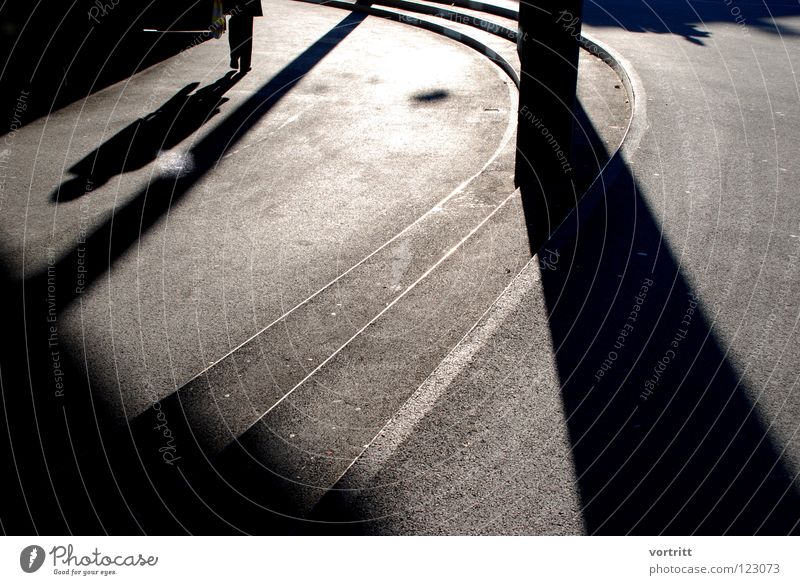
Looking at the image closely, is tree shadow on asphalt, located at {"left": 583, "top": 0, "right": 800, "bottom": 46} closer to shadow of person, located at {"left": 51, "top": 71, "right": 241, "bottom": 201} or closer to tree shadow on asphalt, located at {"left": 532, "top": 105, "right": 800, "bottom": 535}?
shadow of person, located at {"left": 51, "top": 71, "right": 241, "bottom": 201}

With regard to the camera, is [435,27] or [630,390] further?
[435,27]

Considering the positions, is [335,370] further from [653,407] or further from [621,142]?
[621,142]

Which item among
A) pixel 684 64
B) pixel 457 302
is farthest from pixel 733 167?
pixel 684 64

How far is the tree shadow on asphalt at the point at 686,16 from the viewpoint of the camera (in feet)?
46.7

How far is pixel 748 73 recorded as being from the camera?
439 inches

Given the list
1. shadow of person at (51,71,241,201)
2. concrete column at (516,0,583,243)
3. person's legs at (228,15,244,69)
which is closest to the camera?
concrete column at (516,0,583,243)

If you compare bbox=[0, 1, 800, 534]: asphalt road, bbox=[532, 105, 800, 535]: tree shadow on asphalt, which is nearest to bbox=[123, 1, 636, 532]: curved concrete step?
bbox=[0, 1, 800, 534]: asphalt road

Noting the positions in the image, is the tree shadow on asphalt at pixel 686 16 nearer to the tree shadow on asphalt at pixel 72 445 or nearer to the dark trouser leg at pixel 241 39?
the dark trouser leg at pixel 241 39

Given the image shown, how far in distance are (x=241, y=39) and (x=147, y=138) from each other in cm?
327

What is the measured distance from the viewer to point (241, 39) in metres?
12.0

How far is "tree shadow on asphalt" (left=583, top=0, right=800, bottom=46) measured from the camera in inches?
561

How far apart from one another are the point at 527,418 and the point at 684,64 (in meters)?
9.11

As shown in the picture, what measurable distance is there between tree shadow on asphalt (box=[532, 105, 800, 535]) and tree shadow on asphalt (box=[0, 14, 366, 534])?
1.85 m

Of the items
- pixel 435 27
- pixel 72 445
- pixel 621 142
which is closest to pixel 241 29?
pixel 435 27
